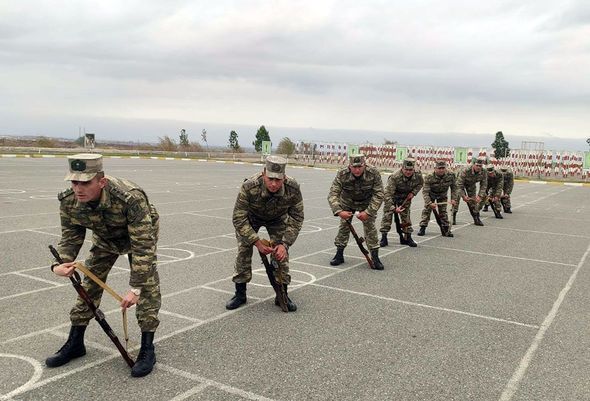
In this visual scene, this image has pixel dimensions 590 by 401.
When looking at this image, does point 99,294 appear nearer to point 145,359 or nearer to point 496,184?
point 145,359

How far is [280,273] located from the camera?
7047 millimetres

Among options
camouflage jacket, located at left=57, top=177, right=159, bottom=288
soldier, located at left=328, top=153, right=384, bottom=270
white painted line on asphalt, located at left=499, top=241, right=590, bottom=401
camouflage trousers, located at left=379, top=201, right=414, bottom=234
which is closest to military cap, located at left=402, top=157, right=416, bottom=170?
camouflage trousers, located at left=379, top=201, right=414, bottom=234

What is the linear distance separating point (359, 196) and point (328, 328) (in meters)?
4.12

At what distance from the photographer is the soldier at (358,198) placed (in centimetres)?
952

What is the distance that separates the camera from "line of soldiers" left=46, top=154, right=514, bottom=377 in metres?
4.91

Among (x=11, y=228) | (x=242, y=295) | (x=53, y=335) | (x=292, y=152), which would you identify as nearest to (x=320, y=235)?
(x=242, y=295)

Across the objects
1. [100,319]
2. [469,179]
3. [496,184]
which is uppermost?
[469,179]

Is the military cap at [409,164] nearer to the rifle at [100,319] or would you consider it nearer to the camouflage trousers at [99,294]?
the camouflage trousers at [99,294]

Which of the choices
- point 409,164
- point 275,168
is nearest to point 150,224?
point 275,168

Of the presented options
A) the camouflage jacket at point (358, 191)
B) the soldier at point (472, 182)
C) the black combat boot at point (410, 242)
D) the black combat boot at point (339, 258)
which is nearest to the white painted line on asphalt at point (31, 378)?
the camouflage jacket at point (358, 191)

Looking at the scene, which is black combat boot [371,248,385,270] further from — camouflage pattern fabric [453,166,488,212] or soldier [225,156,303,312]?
camouflage pattern fabric [453,166,488,212]

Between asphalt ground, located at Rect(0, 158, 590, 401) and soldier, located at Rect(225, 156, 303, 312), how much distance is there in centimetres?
44

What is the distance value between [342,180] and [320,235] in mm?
3456

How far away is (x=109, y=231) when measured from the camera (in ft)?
17.0
